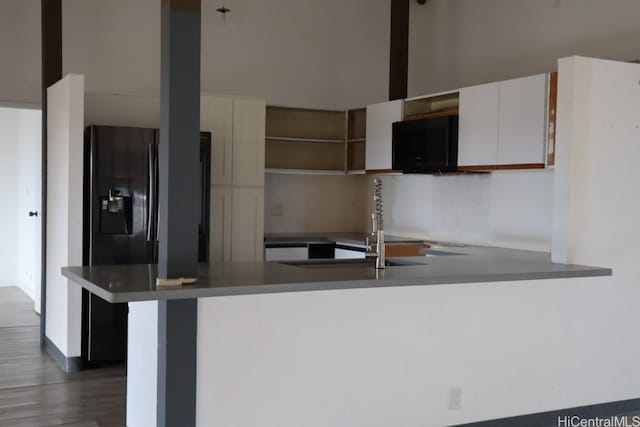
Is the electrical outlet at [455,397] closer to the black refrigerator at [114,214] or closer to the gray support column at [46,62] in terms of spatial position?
the black refrigerator at [114,214]

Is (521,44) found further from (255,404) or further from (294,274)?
(255,404)

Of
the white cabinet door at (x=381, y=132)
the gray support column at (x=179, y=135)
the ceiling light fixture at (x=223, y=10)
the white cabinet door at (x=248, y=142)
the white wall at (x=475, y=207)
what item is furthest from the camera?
the ceiling light fixture at (x=223, y=10)

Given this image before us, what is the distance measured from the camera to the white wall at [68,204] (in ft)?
16.1

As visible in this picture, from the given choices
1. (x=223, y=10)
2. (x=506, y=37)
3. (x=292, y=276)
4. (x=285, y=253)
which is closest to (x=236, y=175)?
(x=285, y=253)

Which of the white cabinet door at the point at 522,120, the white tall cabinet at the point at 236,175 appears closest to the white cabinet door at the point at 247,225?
the white tall cabinet at the point at 236,175

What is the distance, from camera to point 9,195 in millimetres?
9258

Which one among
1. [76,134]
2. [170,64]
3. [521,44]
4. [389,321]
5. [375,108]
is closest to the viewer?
[170,64]

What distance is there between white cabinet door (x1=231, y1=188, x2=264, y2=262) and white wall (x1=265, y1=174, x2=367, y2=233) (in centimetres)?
96

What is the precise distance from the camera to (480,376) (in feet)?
12.0

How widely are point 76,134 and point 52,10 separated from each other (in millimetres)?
1203

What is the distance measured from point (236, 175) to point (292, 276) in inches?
116

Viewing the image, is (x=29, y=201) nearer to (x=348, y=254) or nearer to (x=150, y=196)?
(x=150, y=196)

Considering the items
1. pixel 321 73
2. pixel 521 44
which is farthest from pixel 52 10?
pixel 521 44

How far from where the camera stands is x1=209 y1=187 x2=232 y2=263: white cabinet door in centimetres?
584
